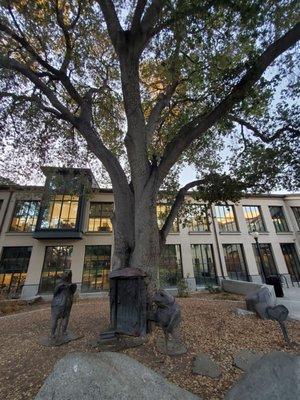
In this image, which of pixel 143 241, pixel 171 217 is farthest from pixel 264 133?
pixel 143 241

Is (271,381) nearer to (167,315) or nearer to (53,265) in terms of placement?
(167,315)

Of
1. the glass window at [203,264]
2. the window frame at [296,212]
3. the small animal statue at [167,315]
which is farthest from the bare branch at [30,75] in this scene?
the window frame at [296,212]

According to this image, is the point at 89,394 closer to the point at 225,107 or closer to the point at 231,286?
the point at 225,107

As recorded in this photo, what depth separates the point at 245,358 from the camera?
397cm

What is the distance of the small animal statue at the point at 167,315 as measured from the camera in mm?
4215

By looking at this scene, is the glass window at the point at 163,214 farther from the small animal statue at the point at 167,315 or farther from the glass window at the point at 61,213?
the small animal statue at the point at 167,315

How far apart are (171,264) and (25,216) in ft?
42.2

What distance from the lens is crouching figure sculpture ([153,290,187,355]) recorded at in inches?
166

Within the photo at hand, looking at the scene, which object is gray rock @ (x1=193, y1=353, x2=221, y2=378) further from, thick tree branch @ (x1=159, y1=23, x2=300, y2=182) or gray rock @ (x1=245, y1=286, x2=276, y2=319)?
thick tree branch @ (x1=159, y1=23, x2=300, y2=182)

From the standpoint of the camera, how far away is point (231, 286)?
48.6 ft

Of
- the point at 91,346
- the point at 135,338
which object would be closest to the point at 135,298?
the point at 135,338

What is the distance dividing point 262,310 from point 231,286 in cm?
881

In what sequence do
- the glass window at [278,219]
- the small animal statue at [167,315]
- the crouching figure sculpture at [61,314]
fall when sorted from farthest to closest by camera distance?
the glass window at [278,219], the crouching figure sculpture at [61,314], the small animal statue at [167,315]

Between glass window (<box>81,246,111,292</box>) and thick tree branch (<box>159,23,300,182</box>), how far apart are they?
13.1 meters
